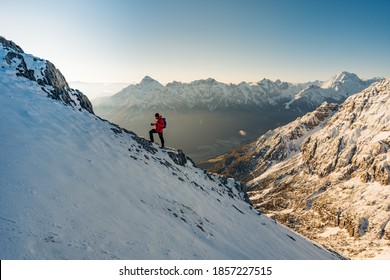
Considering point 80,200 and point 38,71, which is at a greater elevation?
point 38,71

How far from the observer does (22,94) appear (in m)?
26.6

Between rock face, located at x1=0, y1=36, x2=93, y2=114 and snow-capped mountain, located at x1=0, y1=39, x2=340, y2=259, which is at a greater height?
rock face, located at x1=0, y1=36, x2=93, y2=114

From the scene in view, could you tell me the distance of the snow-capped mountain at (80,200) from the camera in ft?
37.1

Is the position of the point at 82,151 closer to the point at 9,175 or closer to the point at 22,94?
the point at 9,175

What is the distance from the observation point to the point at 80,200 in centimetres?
1438

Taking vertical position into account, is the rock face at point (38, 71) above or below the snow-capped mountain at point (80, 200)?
above

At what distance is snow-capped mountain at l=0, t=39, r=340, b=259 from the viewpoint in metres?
11.3

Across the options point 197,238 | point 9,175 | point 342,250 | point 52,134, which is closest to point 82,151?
point 52,134

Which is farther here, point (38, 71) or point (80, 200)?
point (38, 71)
